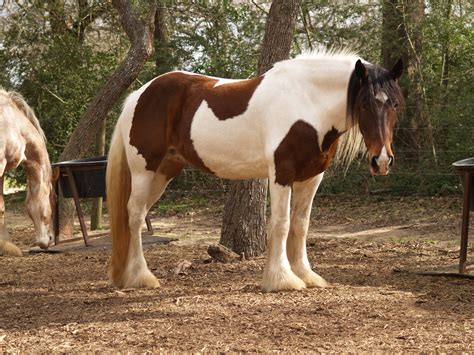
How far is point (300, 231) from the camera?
17.2ft

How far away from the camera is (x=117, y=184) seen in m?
5.61

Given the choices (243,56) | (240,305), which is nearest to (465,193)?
(240,305)

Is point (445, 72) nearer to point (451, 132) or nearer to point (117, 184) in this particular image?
point (451, 132)

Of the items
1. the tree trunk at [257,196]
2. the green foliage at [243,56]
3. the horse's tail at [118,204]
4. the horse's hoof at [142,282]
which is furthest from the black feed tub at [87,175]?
the green foliage at [243,56]

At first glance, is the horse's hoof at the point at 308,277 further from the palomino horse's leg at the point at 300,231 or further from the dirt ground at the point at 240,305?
the dirt ground at the point at 240,305

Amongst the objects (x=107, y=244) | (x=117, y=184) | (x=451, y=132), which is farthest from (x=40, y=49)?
(x=117, y=184)

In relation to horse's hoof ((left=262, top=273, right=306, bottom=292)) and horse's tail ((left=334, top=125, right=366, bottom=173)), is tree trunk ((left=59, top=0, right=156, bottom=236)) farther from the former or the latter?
horse's hoof ((left=262, top=273, right=306, bottom=292))

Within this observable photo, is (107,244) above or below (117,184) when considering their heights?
below

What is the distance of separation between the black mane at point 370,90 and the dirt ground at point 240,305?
4.22ft

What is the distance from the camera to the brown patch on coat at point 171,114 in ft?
17.5

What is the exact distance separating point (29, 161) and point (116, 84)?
182cm

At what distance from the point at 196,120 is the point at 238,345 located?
214 centimetres

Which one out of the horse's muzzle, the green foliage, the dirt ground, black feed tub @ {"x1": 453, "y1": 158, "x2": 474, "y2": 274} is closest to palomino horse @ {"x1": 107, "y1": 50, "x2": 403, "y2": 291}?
the horse's muzzle

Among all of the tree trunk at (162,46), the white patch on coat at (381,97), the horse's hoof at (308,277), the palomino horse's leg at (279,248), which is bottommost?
the horse's hoof at (308,277)
